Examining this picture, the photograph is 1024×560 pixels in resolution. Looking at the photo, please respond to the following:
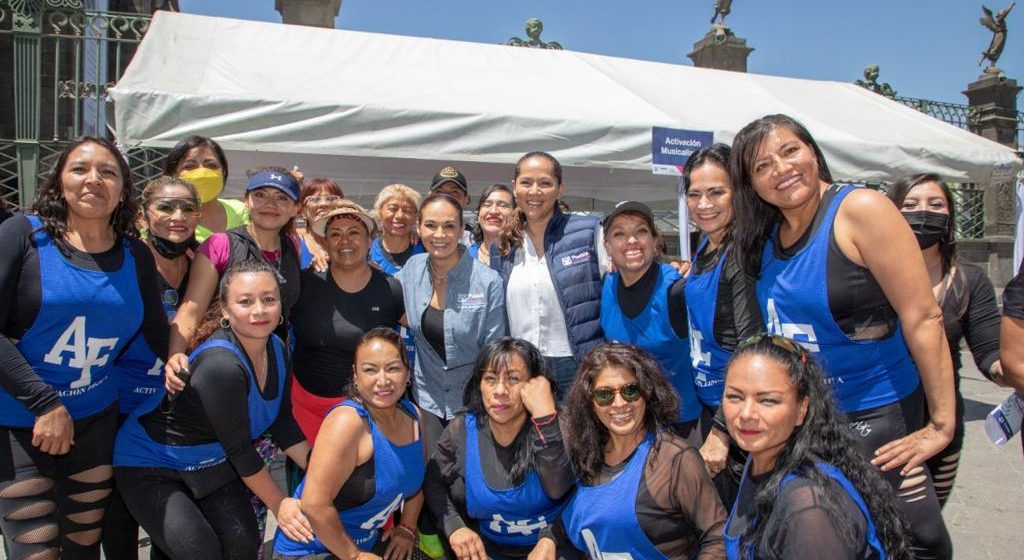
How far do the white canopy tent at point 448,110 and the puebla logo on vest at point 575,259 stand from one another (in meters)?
1.73

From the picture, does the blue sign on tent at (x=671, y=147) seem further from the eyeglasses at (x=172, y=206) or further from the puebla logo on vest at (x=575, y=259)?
the eyeglasses at (x=172, y=206)

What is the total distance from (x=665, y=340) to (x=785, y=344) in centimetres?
111

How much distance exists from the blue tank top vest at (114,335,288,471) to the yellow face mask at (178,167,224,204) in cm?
116

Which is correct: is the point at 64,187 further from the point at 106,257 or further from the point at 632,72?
the point at 632,72

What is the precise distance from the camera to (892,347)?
2119 mm

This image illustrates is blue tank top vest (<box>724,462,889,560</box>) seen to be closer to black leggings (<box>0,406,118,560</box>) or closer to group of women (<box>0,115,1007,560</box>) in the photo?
group of women (<box>0,115,1007,560</box>)

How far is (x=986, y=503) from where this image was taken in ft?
14.0

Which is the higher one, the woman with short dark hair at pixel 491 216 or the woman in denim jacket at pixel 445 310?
the woman with short dark hair at pixel 491 216

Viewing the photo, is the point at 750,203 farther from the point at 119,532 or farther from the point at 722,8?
the point at 722,8

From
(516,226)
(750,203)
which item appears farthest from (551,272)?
(750,203)

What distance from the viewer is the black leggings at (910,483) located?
6.86ft

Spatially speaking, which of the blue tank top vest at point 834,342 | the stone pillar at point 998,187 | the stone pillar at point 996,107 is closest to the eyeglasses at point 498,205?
Result: the blue tank top vest at point 834,342

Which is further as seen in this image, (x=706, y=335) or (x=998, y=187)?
(x=998, y=187)

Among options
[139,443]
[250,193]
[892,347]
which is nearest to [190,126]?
[250,193]
